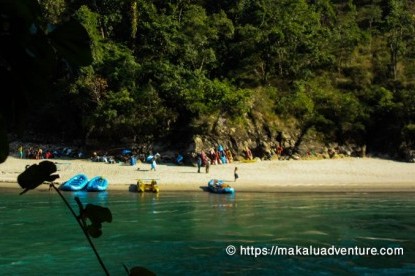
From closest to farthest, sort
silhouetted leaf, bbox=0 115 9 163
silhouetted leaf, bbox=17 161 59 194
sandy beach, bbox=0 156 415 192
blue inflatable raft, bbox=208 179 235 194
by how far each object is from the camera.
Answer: silhouetted leaf, bbox=0 115 9 163 → silhouetted leaf, bbox=17 161 59 194 → blue inflatable raft, bbox=208 179 235 194 → sandy beach, bbox=0 156 415 192

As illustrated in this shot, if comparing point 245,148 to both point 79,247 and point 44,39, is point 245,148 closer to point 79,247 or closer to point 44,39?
point 79,247

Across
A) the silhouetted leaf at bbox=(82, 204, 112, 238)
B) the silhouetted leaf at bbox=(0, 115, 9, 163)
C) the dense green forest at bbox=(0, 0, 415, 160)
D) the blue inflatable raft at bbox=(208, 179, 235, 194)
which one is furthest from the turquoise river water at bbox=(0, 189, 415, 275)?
the dense green forest at bbox=(0, 0, 415, 160)

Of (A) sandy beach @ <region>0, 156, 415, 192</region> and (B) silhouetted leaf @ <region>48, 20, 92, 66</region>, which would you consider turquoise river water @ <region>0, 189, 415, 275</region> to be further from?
(B) silhouetted leaf @ <region>48, 20, 92, 66</region>

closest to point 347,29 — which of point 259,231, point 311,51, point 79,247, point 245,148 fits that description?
point 311,51

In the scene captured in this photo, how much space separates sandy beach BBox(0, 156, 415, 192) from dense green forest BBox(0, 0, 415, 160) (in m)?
3.83

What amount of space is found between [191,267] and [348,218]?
903 cm

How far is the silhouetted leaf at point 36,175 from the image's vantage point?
1077 millimetres

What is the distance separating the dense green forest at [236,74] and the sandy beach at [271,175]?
3.83 metres

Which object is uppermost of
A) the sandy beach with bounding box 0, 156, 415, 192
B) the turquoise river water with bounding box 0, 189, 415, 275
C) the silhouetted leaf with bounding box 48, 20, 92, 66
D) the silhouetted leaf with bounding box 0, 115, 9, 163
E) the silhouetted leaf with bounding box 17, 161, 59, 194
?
the silhouetted leaf with bounding box 48, 20, 92, 66

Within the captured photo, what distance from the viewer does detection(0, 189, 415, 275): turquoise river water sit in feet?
43.1

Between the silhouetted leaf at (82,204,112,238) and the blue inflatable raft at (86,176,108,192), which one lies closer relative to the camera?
the silhouetted leaf at (82,204,112,238)

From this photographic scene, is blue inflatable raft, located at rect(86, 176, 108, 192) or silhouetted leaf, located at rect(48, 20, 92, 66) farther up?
silhouetted leaf, located at rect(48, 20, 92, 66)

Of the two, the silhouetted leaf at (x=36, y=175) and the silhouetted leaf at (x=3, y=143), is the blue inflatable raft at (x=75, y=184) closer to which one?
the silhouetted leaf at (x=36, y=175)

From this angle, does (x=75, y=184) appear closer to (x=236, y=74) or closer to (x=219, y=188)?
(x=219, y=188)
